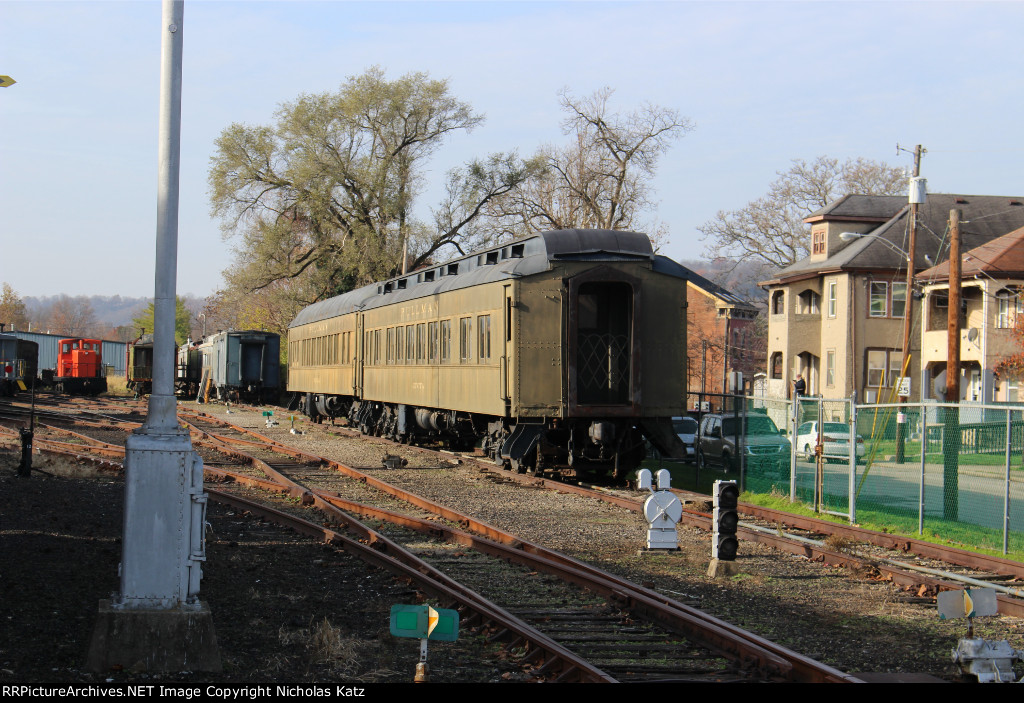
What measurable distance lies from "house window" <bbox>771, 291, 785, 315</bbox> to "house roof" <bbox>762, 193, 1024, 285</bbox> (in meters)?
2.12

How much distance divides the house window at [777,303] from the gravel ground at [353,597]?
131ft

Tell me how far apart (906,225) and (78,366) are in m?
42.0

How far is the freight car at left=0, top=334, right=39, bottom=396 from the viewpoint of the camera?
157 ft

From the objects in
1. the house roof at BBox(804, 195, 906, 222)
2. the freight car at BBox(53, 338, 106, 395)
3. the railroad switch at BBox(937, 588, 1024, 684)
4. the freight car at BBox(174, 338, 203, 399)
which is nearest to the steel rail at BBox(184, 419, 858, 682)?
the railroad switch at BBox(937, 588, 1024, 684)

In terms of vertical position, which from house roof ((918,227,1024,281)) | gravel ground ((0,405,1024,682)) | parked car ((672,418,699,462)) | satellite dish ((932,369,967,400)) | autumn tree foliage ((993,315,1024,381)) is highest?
house roof ((918,227,1024,281))

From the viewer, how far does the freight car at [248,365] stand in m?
44.8

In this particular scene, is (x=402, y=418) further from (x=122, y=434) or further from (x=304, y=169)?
(x=304, y=169)

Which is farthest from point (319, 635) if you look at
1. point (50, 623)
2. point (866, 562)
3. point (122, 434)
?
point (122, 434)

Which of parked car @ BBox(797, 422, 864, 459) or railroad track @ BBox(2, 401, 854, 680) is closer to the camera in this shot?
railroad track @ BBox(2, 401, 854, 680)

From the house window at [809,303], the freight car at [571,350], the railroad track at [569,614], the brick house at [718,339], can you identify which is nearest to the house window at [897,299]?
the house window at [809,303]

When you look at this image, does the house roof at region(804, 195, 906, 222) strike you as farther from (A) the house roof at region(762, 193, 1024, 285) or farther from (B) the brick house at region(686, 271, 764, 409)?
(B) the brick house at region(686, 271, 764, 409)

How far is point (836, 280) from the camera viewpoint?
46.7 m

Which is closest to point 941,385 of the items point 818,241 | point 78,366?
point 818,241

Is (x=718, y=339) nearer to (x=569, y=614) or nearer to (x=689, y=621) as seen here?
(x=569, y=614)
